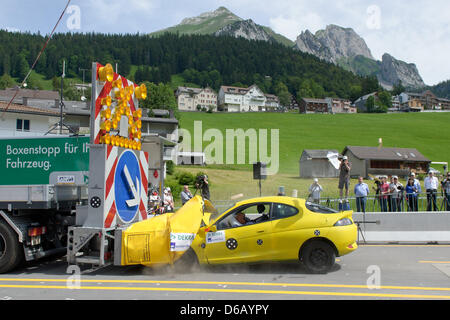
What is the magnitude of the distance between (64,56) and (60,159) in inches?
6644

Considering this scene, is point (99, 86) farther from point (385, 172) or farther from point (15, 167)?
point (385, 172)

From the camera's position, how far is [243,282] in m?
7.48

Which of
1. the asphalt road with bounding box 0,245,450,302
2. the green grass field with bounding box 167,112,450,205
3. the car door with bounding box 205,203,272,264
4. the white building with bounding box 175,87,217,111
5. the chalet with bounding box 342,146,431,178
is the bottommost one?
the asphalt road with bounding box 0,245,450,302

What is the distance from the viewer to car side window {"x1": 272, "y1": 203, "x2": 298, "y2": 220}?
8227 mm

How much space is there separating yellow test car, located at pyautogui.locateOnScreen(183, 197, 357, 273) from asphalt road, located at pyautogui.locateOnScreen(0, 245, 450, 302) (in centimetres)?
35

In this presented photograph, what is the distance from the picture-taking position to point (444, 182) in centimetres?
1473

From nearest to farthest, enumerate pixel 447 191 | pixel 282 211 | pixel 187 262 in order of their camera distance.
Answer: pixel 282 211 → pixel 187 262 → pixel 447 191

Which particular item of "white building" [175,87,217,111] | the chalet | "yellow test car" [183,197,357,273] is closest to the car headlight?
"yellow test car" [183,197,357,273]

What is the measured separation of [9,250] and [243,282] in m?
4.73

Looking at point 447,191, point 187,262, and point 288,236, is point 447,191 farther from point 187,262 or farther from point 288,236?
point 187,262

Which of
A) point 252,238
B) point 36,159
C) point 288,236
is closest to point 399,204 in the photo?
point 288,236

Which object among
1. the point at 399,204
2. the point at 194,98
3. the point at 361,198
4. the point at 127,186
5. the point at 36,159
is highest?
the point at 194,98

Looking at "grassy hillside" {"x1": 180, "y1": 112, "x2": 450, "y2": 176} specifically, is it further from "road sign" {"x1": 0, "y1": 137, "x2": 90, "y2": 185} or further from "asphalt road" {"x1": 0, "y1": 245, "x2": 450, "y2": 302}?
"road sign" {"x1": 0, "y1": 137, "x2": 90, "y2": 185}
